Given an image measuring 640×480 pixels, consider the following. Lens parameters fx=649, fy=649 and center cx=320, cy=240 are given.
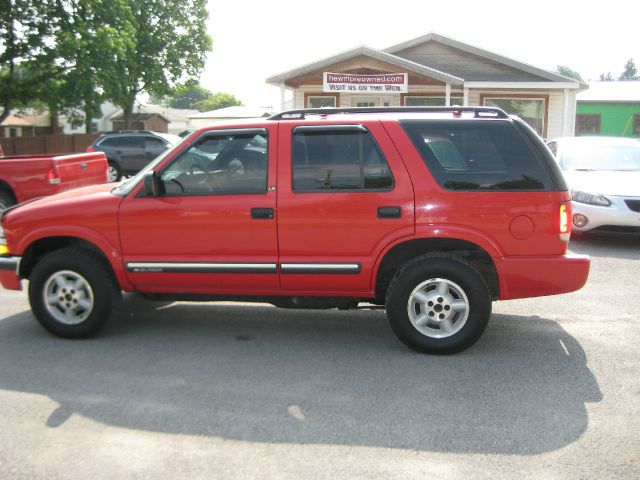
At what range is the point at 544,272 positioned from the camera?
188 inches

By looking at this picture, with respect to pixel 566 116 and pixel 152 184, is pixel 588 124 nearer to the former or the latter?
pixel 566 116

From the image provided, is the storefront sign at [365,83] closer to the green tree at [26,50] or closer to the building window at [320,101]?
the building window at [320,101]

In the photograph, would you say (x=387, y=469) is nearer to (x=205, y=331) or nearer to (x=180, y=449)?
(x=180, y=449)

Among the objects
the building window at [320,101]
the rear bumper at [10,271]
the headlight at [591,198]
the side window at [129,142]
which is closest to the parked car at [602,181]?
the headlight at [591,198]

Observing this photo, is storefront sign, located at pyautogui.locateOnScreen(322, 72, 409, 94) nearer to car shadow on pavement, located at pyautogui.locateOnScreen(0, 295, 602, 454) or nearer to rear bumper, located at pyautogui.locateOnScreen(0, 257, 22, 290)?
car shadow on pavement, located at pyautogui.locateOnScreen(0, 295, 602, 454)

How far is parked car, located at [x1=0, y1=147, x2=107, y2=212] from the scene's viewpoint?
33.9 ft

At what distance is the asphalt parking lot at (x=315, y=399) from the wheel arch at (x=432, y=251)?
516mm

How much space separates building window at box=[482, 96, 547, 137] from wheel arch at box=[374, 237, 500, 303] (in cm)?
1834

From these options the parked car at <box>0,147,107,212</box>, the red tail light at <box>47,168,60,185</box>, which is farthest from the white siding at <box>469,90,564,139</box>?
the red tail light at <box>47,168,60,185</box>

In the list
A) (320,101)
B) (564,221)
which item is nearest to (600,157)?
(564,221)

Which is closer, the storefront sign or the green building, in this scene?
the storefront sign

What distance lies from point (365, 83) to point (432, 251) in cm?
1594

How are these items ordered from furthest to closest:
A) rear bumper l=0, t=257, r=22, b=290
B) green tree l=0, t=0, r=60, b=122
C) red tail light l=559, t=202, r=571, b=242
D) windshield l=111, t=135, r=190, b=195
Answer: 1. green tree l=0, t=0, r=60, b=122
2. rear bumper l=0, t=257, r=22, b=290
3. windshield l=111, t=135, r=190, b=195
4. red tail light l=559, t=202, r=571, b=242

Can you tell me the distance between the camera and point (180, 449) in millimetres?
3500
